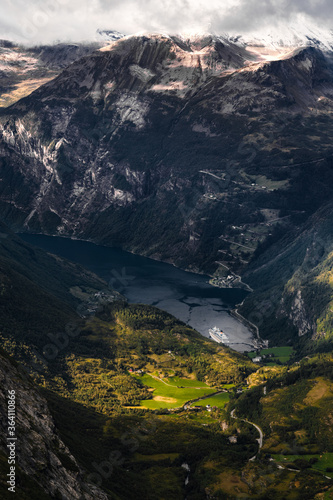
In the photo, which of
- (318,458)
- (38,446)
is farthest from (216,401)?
(38,446)

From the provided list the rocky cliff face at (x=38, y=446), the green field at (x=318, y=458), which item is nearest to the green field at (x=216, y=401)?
the green field at (x=318, y=458)

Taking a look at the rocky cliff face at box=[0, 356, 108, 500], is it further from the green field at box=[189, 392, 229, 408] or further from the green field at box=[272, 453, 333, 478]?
the green field at box=[189, 392, 229, 408]

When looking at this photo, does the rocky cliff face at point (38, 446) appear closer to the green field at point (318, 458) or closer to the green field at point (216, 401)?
the green field at point (318, 458)

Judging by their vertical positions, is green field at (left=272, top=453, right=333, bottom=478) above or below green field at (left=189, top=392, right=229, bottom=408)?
above

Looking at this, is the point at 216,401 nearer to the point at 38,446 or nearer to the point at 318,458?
the point at 318,458

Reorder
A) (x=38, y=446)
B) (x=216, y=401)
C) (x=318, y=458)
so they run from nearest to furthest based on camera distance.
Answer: (x=38, y=446) < (x=318, y=458) < (x=216, y=401)

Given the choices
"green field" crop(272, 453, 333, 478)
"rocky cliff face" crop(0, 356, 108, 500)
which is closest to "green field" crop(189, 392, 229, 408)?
"green field" crop(272, 453, 333, 478)

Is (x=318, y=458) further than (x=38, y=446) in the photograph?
Yes
